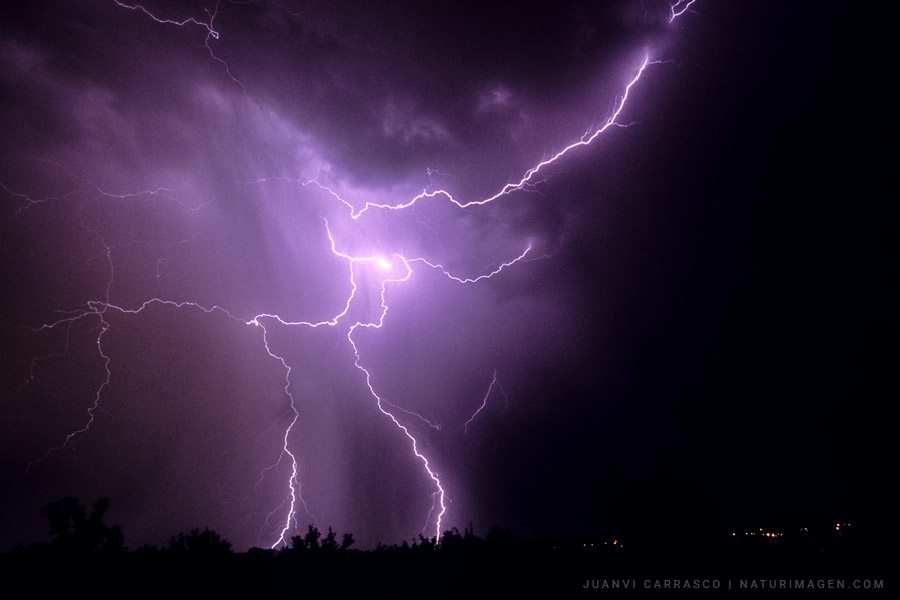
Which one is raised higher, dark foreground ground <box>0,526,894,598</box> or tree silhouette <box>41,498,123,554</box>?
tree silhouette <box>41,498,123,554</box>

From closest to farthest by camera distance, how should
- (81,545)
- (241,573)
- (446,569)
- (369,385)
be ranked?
(81,545) < (241,573) < (446,569) < (369,385)

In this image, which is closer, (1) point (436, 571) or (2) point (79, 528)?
(2) point (79, 528)

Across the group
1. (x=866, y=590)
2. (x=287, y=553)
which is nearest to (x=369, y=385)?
(x=287, y=553)

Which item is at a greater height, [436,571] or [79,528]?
[79,528]

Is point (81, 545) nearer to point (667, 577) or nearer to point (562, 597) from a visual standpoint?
point (562, 597)

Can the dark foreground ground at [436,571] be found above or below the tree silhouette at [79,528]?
below

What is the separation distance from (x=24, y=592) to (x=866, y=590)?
11.7 m

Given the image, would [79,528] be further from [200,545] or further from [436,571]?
[436,571]

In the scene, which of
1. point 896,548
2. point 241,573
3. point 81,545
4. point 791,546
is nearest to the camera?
point 81,545

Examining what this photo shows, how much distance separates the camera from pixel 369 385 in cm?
1839

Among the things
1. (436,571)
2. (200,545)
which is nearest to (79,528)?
(200,545)

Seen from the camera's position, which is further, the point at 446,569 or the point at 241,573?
the point at 446,569

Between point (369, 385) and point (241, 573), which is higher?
point (369, 385)

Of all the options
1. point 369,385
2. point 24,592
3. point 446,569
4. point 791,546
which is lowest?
point 791,546
